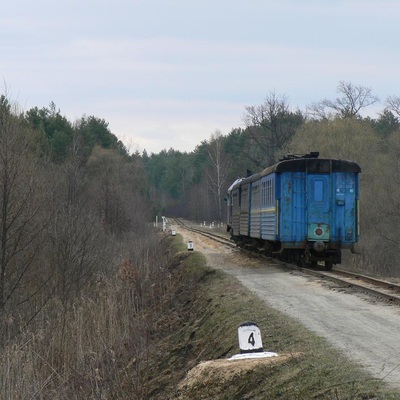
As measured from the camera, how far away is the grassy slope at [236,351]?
6781mm

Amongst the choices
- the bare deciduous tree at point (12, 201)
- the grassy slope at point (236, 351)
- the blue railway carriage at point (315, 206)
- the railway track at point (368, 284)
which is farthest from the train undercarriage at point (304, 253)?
Answer: the bare deciduous tree at point (12, 201)

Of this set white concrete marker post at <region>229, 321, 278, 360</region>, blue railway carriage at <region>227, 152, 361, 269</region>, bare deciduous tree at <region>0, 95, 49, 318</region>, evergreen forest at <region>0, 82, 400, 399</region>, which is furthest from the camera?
blue railway carriage at <region>227, 152, 361, 269</region>

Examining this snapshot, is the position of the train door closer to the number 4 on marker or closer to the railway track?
the railway track

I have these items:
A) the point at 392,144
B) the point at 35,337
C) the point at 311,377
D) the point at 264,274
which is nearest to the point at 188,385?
the point at 311,377

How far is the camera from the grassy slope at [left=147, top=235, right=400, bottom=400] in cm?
678

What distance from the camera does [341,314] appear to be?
37.4ft

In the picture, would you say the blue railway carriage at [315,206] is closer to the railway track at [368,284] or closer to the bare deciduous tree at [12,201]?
the railway track at [368,284]

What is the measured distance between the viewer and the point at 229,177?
93.8 metres

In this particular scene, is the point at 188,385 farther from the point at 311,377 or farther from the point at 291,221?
the point at 291,221

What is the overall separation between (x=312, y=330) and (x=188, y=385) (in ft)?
7.37

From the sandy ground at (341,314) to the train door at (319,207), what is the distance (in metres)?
1.43

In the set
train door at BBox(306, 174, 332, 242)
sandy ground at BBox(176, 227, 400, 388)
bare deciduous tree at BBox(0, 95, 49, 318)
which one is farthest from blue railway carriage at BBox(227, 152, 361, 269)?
bare deciduous tree at BBox(0, 95, 49, 318)

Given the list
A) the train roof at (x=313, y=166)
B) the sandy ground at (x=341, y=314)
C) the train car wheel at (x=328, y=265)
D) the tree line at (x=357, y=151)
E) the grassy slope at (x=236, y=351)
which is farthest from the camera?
the tree line at (x=357, y=151)

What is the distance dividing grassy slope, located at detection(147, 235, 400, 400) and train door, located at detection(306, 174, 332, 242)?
290 centimetres
